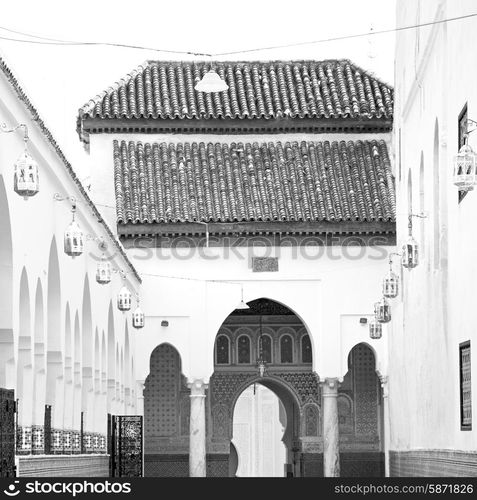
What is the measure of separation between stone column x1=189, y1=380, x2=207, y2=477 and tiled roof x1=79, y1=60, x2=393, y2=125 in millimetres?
5683

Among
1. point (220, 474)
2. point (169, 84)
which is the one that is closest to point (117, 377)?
point (220, 474)

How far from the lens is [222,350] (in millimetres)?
31922

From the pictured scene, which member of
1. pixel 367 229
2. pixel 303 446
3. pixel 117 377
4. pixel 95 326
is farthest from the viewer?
pixel 303 446

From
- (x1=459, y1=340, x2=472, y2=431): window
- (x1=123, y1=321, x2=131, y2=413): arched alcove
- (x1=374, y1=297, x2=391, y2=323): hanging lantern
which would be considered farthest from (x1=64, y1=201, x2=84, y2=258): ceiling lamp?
(x1=123, y1=321, x2=131, y2=413): arched alcove

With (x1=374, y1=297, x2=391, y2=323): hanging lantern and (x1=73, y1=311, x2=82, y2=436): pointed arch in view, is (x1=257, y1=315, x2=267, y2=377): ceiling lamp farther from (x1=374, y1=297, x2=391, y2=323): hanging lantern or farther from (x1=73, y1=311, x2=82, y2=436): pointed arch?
(x1=73, y1=311, x2=82, y2=436): pointed arch

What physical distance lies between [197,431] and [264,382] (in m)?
4.22

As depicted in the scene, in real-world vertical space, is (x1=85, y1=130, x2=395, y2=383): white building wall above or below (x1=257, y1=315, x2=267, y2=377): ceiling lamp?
above

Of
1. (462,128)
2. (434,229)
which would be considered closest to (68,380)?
(434,229)

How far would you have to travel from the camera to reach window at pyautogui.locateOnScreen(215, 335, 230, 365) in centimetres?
3181

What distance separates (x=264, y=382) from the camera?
32719 mm

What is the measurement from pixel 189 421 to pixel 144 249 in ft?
13.3

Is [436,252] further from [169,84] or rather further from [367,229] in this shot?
[169,84]

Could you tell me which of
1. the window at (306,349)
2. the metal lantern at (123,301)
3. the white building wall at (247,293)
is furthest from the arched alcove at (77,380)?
the window at (306,349)
